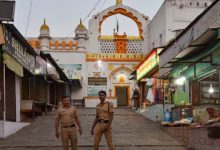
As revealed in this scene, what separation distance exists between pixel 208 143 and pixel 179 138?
330cm

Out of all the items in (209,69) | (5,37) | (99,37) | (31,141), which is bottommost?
(31,141)

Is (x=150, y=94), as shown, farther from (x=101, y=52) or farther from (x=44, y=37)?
(x=44, y=37)

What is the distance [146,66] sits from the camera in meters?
24.4

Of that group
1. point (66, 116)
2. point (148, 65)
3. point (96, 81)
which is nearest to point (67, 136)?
point (66, 116)

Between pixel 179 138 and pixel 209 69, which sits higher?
pixel 209 69

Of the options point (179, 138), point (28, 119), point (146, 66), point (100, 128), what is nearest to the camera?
point (100, 128)

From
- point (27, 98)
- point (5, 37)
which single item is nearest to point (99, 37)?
point (27, 98)

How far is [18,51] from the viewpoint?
1675 cm

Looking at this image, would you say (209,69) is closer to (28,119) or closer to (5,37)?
(5,37)

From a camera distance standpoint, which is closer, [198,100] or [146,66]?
[198,100]

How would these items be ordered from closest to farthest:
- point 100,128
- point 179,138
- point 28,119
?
point 100,128 < point 179,138 < point 28,119

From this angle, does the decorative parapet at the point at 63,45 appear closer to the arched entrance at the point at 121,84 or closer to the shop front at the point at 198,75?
the arched entrance at the point at 121,84

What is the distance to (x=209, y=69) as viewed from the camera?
14.8 metres

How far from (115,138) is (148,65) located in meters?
9.44
